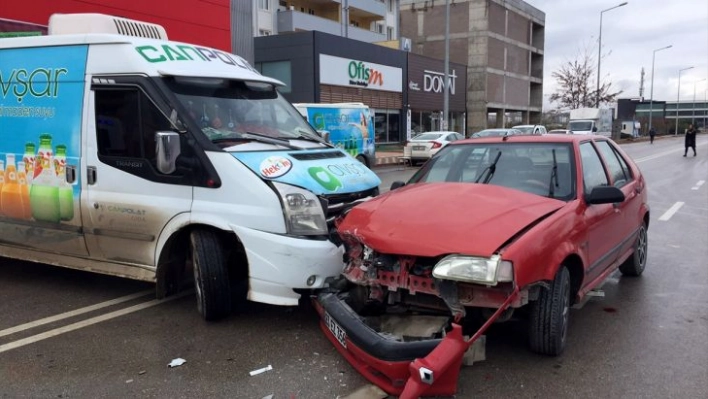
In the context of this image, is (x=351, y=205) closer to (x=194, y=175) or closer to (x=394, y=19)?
(x=194, y=175)

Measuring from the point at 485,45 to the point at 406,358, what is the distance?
56.2 m

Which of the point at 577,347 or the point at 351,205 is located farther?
the point at 351,205

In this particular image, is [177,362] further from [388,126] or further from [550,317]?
[388,126]

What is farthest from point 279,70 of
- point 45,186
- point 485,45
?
point 485,45

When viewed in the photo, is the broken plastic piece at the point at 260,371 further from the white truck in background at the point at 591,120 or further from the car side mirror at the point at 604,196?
the white truck in background at the point at 591,120

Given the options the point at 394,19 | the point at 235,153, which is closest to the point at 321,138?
the point at 235,153

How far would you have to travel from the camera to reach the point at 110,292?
223 inches

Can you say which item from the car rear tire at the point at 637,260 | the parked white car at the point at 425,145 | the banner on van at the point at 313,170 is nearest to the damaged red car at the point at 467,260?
the banner on van at the point at 313,170

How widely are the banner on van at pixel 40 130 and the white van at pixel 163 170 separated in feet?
0.04

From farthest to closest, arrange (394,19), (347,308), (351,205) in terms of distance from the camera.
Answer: (394,19) → (351,205) → (347,308)

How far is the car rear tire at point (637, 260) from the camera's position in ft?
19.9

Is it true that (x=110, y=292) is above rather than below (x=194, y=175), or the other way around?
below

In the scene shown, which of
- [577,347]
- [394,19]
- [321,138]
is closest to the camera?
[577,347]

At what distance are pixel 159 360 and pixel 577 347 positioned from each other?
3057mm
